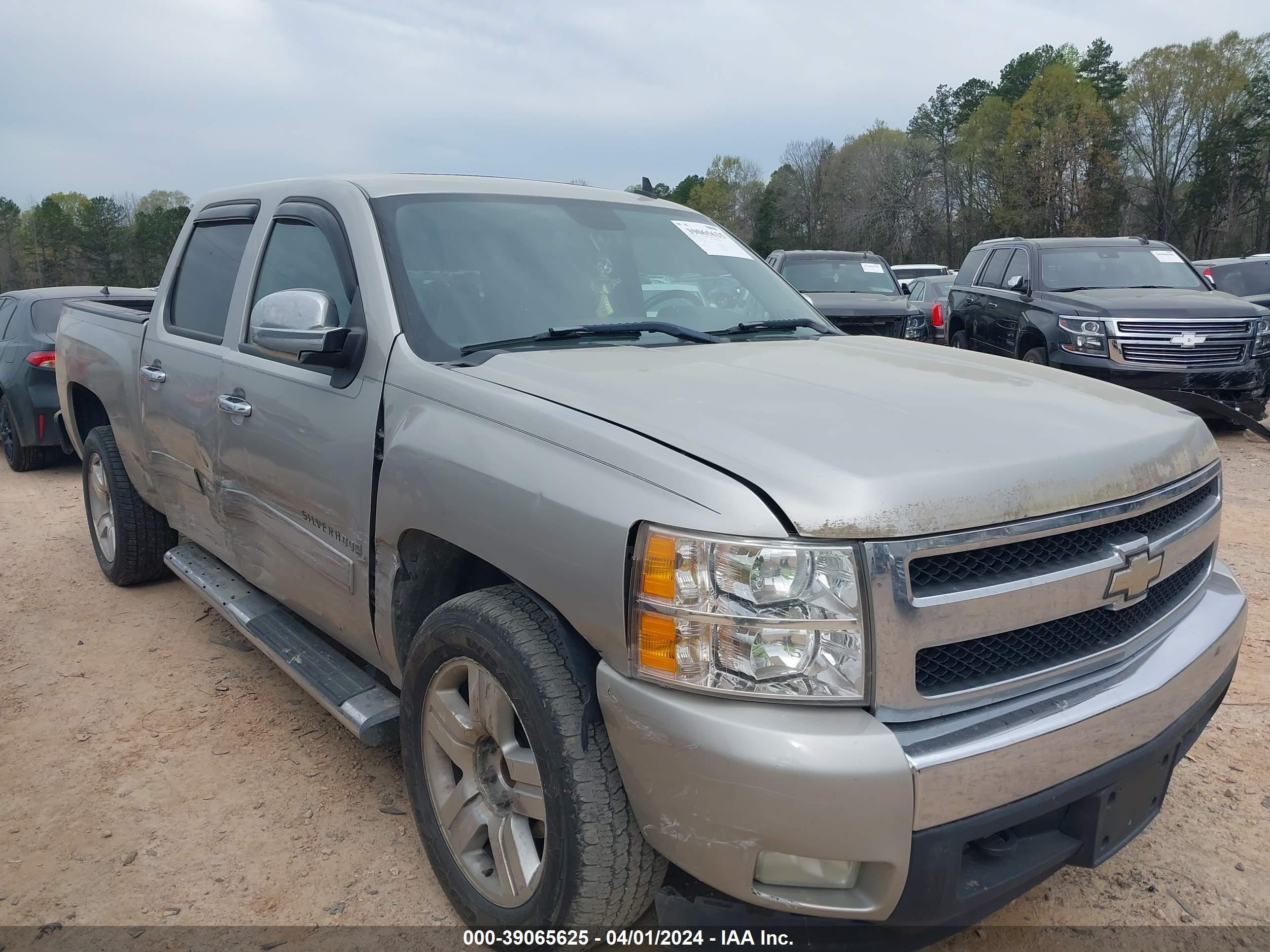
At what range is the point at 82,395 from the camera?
5328 mm

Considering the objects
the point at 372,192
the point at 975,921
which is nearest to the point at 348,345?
the point at 372,192

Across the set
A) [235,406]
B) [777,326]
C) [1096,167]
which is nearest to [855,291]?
[777,326]

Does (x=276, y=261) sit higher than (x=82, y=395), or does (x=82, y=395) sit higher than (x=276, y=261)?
(x=276, y=261)

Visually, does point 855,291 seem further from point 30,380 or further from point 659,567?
point 659,567

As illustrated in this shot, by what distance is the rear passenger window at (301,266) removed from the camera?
2.92 m

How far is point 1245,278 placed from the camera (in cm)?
1324

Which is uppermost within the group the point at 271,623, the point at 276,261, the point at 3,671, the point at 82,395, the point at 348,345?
the point at 276,261

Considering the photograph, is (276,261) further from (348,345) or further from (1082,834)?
(1082,834)

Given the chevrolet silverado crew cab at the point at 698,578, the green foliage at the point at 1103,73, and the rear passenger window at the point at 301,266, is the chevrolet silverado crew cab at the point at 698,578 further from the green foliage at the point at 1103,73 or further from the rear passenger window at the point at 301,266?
the green foliage at the point at 1103,73

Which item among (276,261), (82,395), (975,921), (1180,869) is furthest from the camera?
(82,395)

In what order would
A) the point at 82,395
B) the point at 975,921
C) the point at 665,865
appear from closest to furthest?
the point at 975,921
the point at 665,865
the point at 82,395

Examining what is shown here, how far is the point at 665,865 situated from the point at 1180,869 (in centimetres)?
161

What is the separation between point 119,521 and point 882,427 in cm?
421

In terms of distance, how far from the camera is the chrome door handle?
3.12 m
